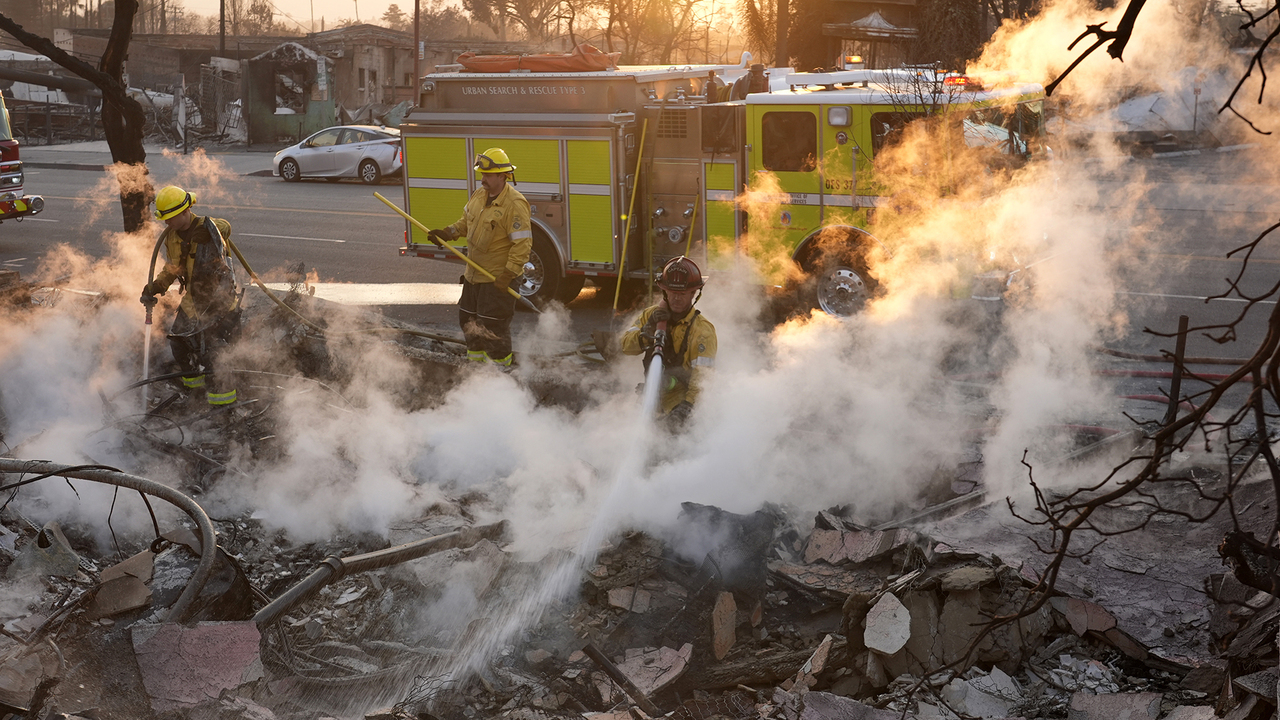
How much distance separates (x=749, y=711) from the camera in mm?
4027

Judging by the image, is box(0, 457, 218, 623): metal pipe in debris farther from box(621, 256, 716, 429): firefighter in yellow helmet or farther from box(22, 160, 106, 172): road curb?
box(22, 160, 106, 172): road curb

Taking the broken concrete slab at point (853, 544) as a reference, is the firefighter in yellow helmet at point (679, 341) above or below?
above

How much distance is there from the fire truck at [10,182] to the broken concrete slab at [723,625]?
43.8 feet

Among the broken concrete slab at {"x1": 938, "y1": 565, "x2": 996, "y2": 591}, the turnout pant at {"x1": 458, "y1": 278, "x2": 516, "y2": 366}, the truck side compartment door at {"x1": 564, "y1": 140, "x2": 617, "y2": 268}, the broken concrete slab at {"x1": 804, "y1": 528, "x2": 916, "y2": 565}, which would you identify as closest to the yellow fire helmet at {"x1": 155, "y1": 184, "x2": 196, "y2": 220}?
the turnout pant at {"x1": 458, "y1": 278, "x2": 516, "y2": 366}

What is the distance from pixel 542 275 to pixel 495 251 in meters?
2.64

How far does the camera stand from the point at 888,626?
407 cm

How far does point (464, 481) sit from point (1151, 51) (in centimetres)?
1402

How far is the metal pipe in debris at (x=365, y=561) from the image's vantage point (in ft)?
14.2

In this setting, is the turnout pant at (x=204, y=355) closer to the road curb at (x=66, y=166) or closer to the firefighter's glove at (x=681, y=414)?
the firefighter's glove at (x=681, y=414)

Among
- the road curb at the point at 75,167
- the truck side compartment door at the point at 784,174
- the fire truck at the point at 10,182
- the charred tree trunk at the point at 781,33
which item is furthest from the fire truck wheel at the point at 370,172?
the truck side compartment door at the point at 784,174

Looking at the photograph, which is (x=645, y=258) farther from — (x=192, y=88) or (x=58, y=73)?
(x=58, y=73)

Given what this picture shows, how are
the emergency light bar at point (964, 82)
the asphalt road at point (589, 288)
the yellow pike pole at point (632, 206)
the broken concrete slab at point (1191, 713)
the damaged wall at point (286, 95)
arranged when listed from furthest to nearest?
the damaged wall at point (286, 95)
the asphalt road at point (589, 288)
the yellow pike pole at point (632, 206)
the emergency light bar at point (964, 82)
the broken concrete slab at point (1191, 713)

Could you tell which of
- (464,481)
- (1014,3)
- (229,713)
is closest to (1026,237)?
(464,481)

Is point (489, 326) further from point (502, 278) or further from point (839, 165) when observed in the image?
point (839, 165)
